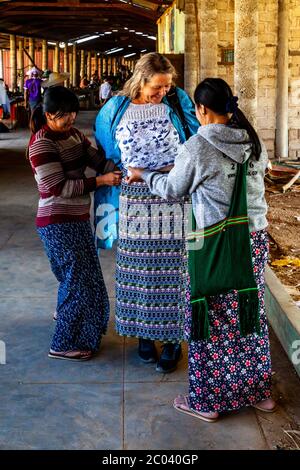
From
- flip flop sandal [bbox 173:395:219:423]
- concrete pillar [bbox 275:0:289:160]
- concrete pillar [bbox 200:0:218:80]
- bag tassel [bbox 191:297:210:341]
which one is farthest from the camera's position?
concrete pillar [bbox 200:0:218:80]

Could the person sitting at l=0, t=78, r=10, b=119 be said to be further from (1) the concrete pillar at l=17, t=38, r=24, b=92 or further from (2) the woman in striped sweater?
(2) the woman in striped sweater

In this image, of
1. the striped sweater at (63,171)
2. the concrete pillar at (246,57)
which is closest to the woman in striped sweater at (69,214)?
the striped sweater at (63,171)

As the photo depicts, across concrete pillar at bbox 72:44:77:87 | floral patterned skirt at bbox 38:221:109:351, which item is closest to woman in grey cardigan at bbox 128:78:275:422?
floral patterned skirt at bbox 38:221:109:351

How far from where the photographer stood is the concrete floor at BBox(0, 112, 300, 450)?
3154 millimetres

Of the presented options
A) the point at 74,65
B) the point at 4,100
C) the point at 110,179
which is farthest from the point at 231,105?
the point at 74,65

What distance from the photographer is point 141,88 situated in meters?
3.72

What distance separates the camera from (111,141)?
12.8ft

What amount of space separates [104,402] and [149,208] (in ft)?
3.58

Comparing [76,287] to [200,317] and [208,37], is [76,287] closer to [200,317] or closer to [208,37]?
[200,317]

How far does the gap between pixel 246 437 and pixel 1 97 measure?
52.4 feet

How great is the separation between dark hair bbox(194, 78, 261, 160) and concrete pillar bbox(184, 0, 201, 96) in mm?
11437

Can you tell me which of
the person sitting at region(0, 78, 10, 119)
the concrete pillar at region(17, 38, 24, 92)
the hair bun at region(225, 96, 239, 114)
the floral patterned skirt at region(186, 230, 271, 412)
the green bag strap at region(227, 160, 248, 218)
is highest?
the concrete pillar at region(17, 38, 24, 92)

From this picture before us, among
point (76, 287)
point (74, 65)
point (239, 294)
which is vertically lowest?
point (76, 287)

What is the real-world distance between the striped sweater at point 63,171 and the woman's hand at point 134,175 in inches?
11.2
